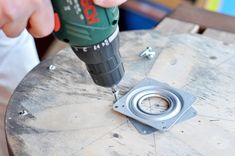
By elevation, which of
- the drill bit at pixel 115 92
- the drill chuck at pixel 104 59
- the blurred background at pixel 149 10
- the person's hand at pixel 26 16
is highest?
the person's hand at pixel 26 16

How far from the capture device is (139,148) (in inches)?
25.9

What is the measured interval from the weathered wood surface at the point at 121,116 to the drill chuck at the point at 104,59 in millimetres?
81

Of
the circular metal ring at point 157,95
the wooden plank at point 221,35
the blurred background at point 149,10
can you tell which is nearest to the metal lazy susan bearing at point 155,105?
the circular metal ring at point 157,95

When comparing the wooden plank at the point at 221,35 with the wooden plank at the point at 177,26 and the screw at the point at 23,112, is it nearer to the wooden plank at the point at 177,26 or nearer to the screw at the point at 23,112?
the wooden plank at the point at 177,26

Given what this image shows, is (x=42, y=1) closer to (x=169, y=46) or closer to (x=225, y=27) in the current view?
Answer: (x=169, y=46)

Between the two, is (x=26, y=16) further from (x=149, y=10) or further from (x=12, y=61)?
(x=149, y=10)

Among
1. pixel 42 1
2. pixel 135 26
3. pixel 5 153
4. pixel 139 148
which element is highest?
pixel 42 1

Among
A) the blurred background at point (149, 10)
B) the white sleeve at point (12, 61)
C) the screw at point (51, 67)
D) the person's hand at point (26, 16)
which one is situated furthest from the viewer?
the blurred background at point (149, 10)

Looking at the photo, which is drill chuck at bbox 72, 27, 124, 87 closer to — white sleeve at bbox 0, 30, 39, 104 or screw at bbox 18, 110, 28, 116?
screw at bbox 18, 110, 28, 116

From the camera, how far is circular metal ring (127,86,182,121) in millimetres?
704

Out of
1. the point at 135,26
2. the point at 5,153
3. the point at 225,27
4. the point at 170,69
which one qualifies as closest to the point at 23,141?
the point at 5,153

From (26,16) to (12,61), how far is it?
0.38m

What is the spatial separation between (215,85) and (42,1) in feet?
1.13

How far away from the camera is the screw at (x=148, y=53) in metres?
0.84
